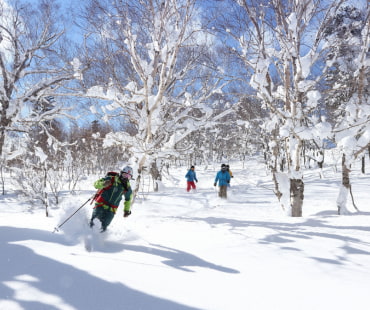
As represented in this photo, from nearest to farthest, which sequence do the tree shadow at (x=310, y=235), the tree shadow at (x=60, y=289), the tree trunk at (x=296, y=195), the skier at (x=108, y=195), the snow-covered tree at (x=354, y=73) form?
the tree shadow at (x=60, y=289) → the tree shadow at (x=310, y=235) → the skier at (x=108, y=195) → the snow-covered tree at (x=354, y=73) → the tree trunk at (x=296, y=195)

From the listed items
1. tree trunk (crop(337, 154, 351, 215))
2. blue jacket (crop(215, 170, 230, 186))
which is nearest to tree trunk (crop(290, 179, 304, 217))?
tree trunk (crop(337, 154, 351, 215))

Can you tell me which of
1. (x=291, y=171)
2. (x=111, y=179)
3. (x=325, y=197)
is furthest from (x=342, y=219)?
(x=325, y=197)

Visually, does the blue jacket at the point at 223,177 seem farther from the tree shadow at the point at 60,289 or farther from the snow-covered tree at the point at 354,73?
the tree shadow at the point at 60,289

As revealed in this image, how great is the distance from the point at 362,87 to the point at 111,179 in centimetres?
591

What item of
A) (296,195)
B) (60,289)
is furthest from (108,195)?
(296,195)

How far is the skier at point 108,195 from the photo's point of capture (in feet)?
13.9

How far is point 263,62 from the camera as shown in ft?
17.6

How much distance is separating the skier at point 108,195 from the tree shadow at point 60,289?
1.32m

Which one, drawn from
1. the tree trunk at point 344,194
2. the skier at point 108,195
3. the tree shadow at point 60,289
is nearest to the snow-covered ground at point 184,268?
the tree shadow at point 60,289

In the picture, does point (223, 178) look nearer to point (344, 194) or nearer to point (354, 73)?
point (344, 194)

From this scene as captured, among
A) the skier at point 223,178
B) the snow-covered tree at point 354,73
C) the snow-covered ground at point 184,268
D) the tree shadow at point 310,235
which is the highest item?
the snow-covered tree at point 354,73

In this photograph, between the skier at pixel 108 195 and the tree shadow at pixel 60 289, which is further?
the skier at pixel 108 195

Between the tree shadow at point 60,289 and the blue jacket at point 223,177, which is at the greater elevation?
the blue jacket at point 223,177

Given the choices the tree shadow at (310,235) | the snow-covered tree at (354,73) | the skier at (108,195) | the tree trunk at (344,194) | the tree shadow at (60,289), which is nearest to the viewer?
the tree shadow at (60,289)
